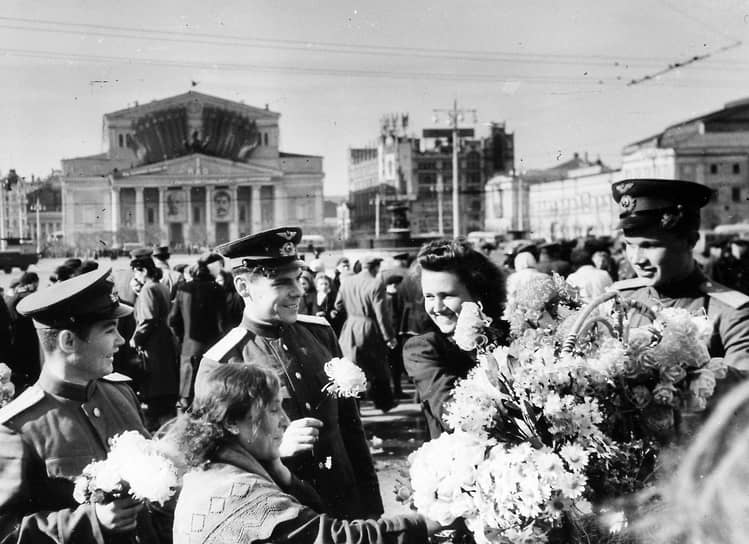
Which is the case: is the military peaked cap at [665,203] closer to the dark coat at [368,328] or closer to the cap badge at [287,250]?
the cap badge at [287,250]

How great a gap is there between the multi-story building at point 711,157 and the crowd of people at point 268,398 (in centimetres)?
6024

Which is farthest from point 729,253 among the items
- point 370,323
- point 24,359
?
point 24,359

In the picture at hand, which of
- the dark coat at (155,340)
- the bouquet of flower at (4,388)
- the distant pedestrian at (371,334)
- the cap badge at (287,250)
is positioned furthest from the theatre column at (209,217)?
the cap badge at (287,250)

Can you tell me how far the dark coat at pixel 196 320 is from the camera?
780cm

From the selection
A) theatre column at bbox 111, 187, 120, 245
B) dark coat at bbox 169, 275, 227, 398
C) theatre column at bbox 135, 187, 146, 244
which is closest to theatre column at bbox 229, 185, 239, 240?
theatre column at bbox 135, 187, 146, 244

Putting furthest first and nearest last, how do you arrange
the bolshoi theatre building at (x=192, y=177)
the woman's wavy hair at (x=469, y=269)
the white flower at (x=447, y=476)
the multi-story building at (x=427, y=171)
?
the multi-story building at (x=427, y=171) < the bolshoi theatre building at (x=192, y=177) < the woman's wavy hair at (x=469, y=269) < the white flower at (x=447, y=476)

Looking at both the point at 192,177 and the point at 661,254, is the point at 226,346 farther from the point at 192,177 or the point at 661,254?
the point at 192,177

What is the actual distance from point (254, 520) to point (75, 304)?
1.10 meters

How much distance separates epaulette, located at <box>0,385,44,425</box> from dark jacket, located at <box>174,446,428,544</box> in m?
0.72

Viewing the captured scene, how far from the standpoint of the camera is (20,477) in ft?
8.13

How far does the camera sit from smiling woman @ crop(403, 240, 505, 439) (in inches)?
119

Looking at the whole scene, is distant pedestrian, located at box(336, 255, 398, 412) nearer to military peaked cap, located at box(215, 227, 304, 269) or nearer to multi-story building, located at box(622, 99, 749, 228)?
military peaked cap, located at box(215, 227, 304, 269)

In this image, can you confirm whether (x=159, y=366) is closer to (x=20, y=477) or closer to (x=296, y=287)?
(x=296, y=287)

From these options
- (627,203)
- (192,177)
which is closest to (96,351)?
(627,203)
